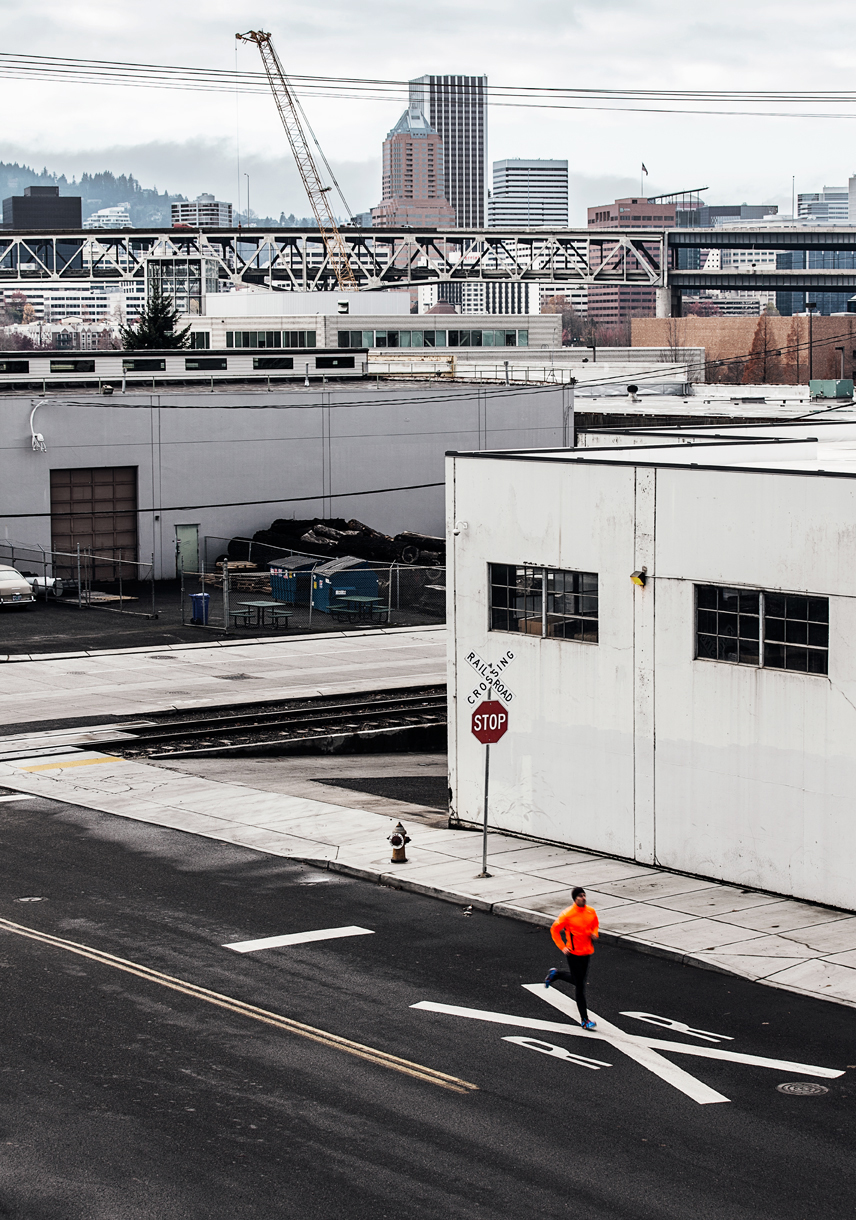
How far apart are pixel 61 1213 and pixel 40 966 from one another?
21.6ft

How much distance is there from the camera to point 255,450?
6216cm

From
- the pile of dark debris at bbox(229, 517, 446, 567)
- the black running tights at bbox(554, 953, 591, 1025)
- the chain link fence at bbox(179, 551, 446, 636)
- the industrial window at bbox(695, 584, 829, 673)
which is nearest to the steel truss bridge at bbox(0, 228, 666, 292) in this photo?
the pile of dark debris at bbox(229, 517, 446, 567)

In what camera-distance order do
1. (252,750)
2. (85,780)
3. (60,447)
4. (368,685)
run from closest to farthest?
(85,780) → (252,750) → (368,685) → (60,447)

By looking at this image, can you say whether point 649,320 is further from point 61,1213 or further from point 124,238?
point 61,1213

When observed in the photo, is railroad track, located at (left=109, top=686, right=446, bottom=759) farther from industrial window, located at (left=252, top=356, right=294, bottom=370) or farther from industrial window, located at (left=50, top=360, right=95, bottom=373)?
industrial window, located at (left=252, top=356, right=294, bottom=370)

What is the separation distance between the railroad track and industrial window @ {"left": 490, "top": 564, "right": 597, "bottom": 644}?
31.1ft

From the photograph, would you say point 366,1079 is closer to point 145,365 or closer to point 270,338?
point 145,365

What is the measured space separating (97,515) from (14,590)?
27.2 ft

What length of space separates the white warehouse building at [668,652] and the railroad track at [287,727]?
8292mm

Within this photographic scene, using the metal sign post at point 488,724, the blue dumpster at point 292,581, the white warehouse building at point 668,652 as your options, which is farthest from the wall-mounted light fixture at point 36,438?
the metal sign post at point 488,724

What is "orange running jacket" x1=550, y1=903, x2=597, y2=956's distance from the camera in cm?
1648

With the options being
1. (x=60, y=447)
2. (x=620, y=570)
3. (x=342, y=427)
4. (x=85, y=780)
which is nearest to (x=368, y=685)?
(x=85, y=780)

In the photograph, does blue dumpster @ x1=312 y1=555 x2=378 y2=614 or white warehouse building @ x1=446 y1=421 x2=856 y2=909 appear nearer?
white warehouse building @ x1=446 y1=421 x2=856 y2=909

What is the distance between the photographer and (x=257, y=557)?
5959 centimetres
